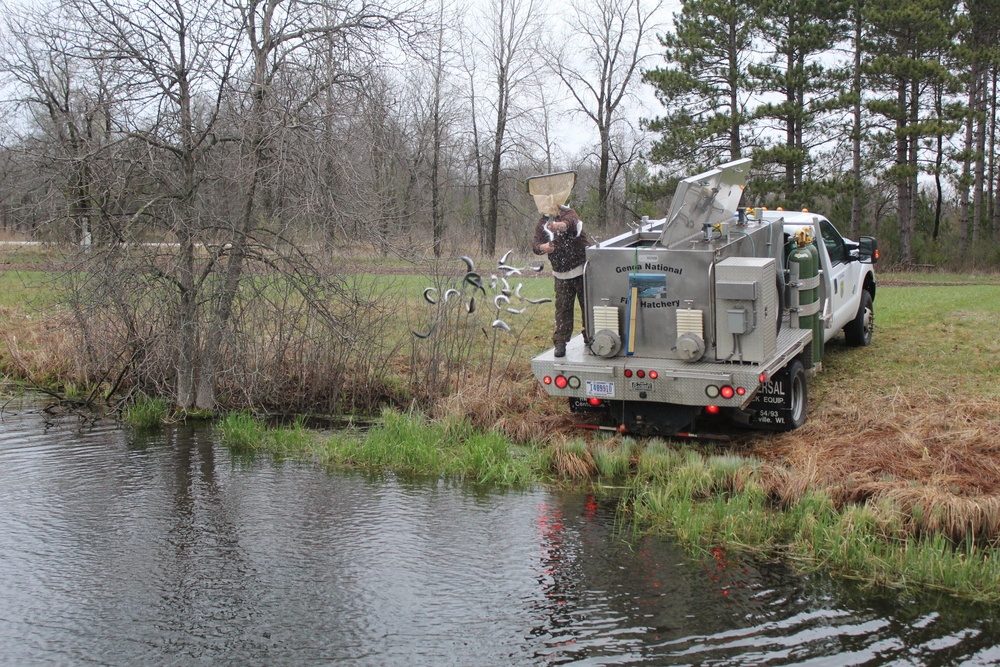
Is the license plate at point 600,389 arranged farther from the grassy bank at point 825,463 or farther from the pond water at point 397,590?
the pond water at point 397,590

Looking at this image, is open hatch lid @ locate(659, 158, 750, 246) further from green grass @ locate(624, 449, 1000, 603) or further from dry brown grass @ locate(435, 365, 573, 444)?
dry brown grass @ locate(435, 365, 573, 444)

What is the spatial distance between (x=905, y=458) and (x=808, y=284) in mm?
2214

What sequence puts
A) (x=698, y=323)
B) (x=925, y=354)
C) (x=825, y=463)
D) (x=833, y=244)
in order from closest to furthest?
(x=825, y=463) → (x=698, y=323) → (x=833, y=244) → (x=925, y=354)

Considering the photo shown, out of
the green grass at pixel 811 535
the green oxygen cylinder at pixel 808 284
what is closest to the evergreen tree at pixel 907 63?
the green oxygen cylinder at pixel 808 284

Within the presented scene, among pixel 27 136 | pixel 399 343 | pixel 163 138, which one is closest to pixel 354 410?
pixel 399 343

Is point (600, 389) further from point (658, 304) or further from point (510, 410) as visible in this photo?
point (510, 410)

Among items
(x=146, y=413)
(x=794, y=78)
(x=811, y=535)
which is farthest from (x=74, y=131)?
(x=794, y=78)

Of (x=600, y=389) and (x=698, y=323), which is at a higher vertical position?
(x=698, y=323)

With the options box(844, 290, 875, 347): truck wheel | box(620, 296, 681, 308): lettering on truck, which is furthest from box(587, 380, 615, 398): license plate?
box(844, 290, 875, 347): truck wheel

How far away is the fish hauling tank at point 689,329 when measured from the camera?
349 inches

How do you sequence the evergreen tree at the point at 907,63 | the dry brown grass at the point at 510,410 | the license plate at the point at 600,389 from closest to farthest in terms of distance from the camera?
the license plate at the point at 600,389 < the dry brown grass at the point at 510,410 < the evergreen tree at the point at 907,63

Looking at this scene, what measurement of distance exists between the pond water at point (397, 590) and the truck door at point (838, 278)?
4764 mm

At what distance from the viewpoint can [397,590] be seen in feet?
22.0

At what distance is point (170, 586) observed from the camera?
22.2 feet
